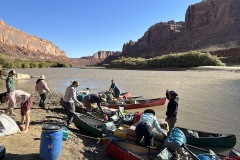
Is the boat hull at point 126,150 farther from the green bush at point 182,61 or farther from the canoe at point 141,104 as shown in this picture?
the green bush at point 182,61

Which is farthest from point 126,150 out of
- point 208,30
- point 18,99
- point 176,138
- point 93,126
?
point 208,30

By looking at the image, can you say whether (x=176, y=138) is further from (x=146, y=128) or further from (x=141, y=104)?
(x=141, y=104)

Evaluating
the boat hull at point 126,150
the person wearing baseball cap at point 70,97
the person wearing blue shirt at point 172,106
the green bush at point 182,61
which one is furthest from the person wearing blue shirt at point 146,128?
the green bush at point 182,61

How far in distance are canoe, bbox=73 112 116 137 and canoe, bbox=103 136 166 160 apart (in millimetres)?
1003

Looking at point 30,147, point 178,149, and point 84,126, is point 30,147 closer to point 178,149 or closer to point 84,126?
point 84,126

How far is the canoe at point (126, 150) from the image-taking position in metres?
8.38

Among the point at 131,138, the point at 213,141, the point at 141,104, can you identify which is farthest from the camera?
the point at 141,104

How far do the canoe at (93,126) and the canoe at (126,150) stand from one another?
3.29 ft

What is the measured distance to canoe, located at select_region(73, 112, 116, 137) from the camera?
1055 cm

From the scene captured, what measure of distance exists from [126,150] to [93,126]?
3.10m

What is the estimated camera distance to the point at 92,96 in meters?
14.2

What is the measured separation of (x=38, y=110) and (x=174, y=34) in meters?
179

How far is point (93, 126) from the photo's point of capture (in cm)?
1118

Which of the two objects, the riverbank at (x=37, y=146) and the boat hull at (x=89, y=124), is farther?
the boat hull at (x=89, y=124)
